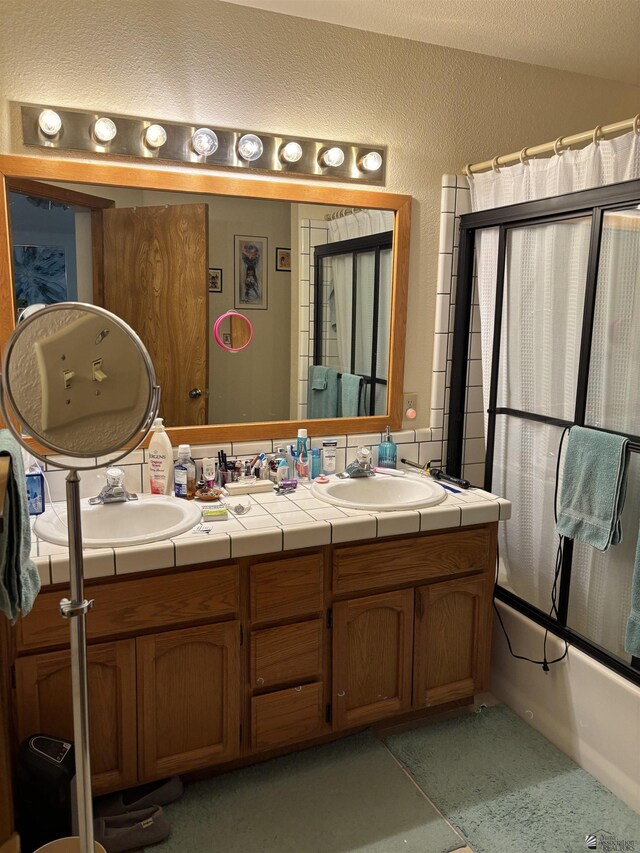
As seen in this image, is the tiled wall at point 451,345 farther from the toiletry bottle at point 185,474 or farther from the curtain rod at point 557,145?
the toiletry bottle at point 185,474

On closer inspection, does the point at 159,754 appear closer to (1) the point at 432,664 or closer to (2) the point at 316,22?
(1) the point at 432,664

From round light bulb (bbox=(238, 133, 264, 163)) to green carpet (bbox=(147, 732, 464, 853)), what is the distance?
6.57 feet

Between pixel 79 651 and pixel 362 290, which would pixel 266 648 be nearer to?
pixel 79 651

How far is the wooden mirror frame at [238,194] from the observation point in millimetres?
2018

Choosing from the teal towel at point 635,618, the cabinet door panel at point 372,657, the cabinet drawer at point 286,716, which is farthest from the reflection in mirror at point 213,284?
the teal towel at point 635,618

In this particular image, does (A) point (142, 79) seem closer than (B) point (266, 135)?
Yes

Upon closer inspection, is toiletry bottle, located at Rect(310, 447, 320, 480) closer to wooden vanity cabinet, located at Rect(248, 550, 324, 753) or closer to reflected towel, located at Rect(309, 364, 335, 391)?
reflected towel, located at Rect(309, 364, 335, 391)

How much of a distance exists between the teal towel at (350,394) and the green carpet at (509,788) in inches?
Answer: 46.4

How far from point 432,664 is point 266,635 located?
0.64 meters

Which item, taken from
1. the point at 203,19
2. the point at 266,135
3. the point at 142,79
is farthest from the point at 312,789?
the point at 203,19

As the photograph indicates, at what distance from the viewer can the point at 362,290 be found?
2564mm

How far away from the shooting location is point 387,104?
2.47m

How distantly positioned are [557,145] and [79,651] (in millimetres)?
2085

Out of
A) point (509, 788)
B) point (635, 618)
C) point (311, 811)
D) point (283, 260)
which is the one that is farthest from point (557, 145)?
point (311, 811)
